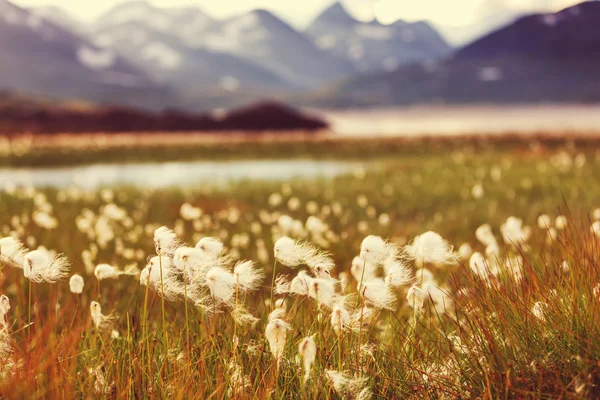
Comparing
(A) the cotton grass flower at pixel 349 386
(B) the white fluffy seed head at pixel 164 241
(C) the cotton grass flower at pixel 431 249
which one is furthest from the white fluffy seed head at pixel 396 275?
(B) the white fluffy seed head at pixel 164 241

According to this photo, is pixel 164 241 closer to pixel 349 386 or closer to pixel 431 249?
pixel 349 386

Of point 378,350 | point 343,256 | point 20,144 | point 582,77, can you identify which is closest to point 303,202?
point 343,256

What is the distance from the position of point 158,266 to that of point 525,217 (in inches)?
337

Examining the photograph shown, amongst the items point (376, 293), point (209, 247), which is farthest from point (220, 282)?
point (376, 293)

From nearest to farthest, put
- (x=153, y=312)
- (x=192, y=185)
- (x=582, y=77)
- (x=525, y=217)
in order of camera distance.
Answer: (x=153, y=312) → (x=525, y=217) → (x=192, y=185) → (x=582, y=77)

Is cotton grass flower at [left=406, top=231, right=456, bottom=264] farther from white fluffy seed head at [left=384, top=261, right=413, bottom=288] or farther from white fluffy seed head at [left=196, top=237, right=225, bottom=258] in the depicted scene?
white fluffy seed head at [left=196, top=237, right=225, bottom=258]

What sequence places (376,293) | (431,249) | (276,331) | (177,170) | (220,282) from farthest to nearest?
1. (177,170)
2. (431,249)
3. (376,293)
4. (220,282)
5. (276,331)

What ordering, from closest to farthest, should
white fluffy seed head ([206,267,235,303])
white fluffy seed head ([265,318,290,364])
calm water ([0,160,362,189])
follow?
white fluffy seed head ([265,318,290,364]) → white fluffy seed head ([206,267,235,303]) → calm water ([0,160,362,189])

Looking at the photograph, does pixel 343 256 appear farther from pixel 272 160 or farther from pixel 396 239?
pixel 272 160

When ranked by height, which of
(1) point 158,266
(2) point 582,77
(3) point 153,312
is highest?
(2) point 582,77

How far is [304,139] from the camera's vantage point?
37.4m

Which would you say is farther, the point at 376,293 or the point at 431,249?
the point at 431,249

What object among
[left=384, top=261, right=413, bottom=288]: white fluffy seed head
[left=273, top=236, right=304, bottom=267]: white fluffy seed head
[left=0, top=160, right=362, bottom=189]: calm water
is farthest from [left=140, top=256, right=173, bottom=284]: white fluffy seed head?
[left=0, top=160, right=362, bottom=189]: calm water

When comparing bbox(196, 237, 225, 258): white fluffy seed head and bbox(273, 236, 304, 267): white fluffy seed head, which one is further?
bbox(196, 237, 225, 258): white fluffy seed head
